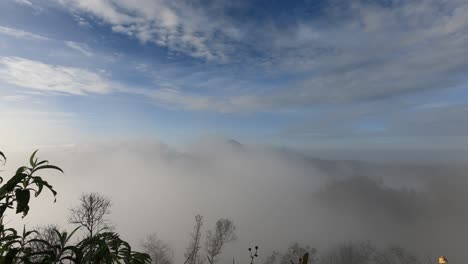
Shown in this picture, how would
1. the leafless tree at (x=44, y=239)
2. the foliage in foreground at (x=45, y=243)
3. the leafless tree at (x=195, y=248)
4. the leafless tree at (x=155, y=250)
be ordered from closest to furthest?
the foliage in foreground at (x=45, y=243), the leafless tree at (x=44, y=239), the leafless tree at (x=195, y=248), the leafless tree at (x=155, y=250)

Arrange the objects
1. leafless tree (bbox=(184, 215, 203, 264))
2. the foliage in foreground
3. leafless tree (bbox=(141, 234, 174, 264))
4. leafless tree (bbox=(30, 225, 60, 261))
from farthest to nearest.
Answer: leafless tree (bbox=(141, 234, 174, 264)), leafless tree (bbox=(184, 215, 203, 264)), leafless tree (bbox=(30, 225, 60, 261)), the foliage in foreground

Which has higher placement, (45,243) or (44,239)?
(45,243)

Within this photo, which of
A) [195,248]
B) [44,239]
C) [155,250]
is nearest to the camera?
[195,248]

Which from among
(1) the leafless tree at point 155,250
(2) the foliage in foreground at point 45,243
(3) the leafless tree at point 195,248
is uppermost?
(2) the foliage in foreground at point 45,243

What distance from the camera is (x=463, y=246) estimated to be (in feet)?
640

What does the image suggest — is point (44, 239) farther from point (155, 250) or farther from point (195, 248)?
point (155, 250)

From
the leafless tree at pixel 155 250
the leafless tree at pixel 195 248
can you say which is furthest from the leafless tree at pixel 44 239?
the leafless tree at pixel 155 250

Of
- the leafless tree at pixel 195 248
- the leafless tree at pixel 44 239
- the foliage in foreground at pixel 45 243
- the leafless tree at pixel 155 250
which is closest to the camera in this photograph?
the foliage in foreground at pixel 45 243

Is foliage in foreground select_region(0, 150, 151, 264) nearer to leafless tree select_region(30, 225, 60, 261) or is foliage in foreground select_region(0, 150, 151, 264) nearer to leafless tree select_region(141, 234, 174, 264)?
leafless tree select_region(30, 225, 60, 261)

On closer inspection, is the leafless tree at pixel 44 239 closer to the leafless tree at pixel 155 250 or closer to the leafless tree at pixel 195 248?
the leafless tree at pixel 195 248

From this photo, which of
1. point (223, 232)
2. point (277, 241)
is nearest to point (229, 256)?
point (277, 241)

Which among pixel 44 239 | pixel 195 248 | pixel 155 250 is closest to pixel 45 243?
pixel 195 248

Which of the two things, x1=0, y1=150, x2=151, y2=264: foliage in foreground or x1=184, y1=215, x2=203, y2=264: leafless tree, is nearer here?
x1=0, y1=150, x2=151, y2=264: foliage in foreground

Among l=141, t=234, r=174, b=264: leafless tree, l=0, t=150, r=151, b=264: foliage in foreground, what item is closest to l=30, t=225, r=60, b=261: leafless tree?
l=0, t=150, r=151, b=264: foliage in foreground
